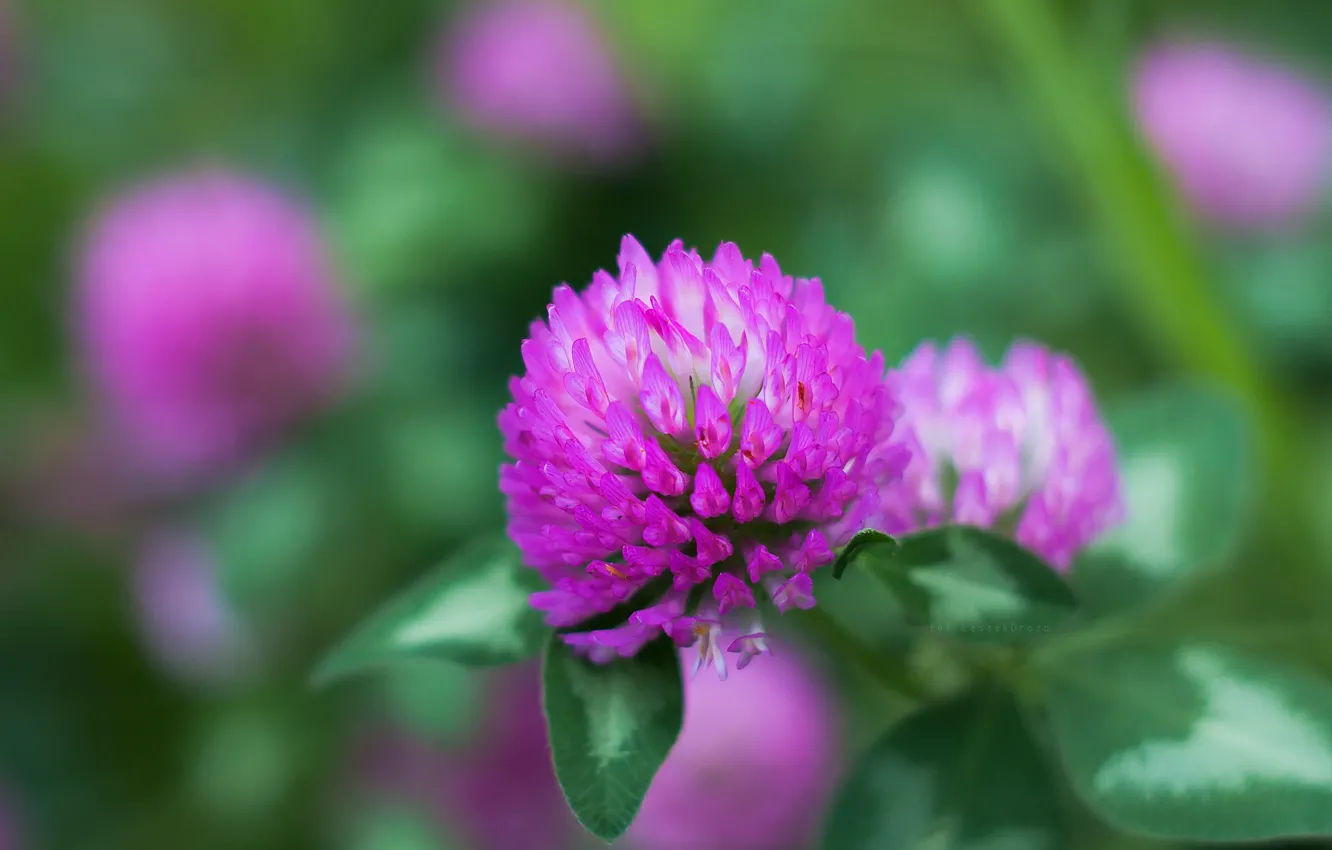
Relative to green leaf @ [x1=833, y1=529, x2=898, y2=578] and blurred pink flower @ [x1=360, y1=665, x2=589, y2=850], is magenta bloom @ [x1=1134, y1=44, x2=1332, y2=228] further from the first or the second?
green leaf @ [x1=833, y1=529, x2=898, y2=578]

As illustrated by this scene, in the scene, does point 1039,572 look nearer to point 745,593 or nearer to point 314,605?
point 745,593

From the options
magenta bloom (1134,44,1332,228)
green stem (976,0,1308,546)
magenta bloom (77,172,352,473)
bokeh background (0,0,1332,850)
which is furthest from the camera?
magenta bloom (1134,44,1332,228)

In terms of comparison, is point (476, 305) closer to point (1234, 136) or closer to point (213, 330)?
point (213, 330)

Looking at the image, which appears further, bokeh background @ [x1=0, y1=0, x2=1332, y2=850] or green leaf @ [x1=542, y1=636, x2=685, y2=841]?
bokeh background @ [x1=0, y1=0, x2=1332, y2=850]

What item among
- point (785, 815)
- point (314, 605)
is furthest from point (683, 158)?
point (785, 815)

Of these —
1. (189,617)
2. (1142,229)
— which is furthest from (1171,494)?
(189,617)

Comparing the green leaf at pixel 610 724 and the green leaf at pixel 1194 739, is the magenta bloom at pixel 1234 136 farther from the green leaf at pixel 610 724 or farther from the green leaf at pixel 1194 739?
the green leaf at pixel 610 724

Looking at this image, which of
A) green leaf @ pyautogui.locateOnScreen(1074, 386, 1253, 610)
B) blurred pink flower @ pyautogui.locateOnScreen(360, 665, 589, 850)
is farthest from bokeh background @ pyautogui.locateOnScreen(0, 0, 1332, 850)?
green leaf @ pyautogui.locateOnScreen(1074, 386, 1253, 610)
